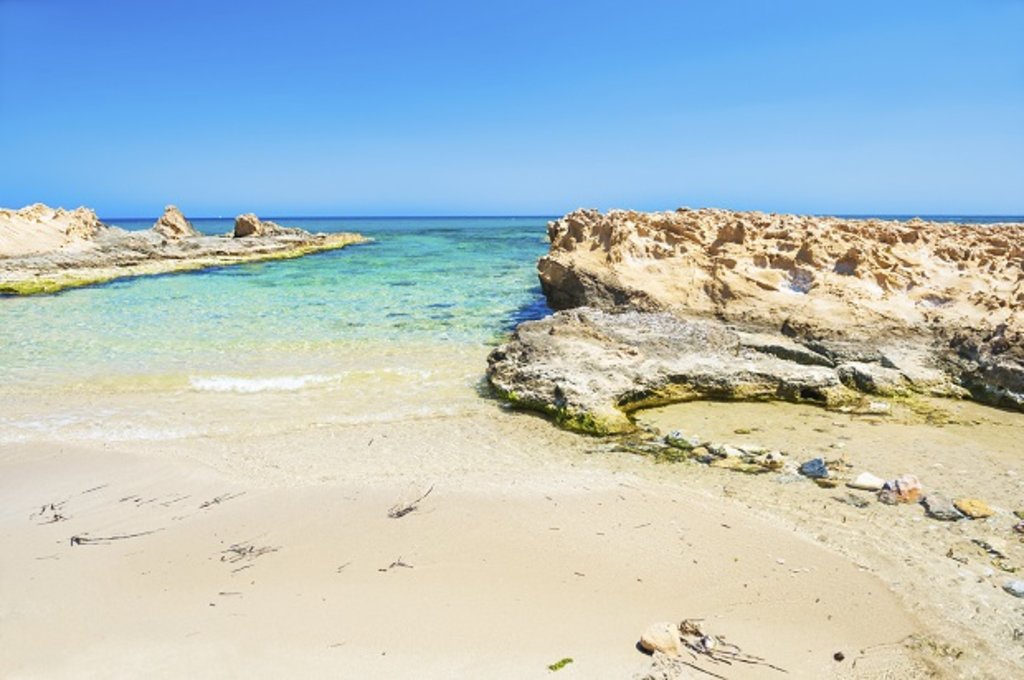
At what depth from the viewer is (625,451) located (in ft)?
18.2

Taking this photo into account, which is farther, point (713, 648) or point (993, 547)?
point (993, 547)

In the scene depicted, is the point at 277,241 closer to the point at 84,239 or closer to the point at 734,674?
the point at 84,239

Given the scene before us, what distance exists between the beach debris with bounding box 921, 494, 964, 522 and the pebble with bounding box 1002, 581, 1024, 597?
78cm

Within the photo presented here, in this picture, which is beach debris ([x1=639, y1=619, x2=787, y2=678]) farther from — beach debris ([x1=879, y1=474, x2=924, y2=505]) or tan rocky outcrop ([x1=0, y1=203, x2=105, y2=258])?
tan rocky outcrop ([x1=0, y1=203, x2=105, y2=258])

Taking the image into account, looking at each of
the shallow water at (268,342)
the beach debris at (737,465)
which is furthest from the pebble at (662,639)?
the shallow water at (268,342)

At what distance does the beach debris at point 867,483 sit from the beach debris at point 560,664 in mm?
2961

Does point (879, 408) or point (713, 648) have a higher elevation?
point (879, 408)

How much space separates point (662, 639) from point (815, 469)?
8.76 ft

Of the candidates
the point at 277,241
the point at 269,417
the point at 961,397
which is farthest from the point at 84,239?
the point at 961,397

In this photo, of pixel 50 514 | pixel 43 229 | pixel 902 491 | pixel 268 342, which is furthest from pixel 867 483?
pixel 43 229

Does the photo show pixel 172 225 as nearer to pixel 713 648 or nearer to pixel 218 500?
pixel 218 500

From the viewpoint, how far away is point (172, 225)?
1288 inches

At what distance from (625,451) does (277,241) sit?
3267cm

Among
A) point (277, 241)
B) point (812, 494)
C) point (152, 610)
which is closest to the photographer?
point (152, 610)
